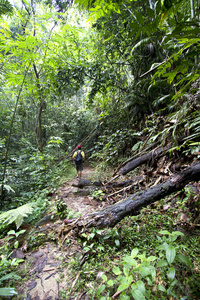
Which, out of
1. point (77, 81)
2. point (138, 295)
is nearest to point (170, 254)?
point (138, 295)

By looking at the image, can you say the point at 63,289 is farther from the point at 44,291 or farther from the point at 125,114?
the point at 125,114

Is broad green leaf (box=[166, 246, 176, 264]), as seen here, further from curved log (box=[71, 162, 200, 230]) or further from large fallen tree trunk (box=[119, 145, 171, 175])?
large fallen tree trunk (box=[119, 145, 171, 175])

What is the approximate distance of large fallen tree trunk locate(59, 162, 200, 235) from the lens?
2477 mm

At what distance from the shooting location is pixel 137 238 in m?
2.44

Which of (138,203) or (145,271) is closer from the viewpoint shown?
(145,271)

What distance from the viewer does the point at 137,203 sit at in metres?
2.63

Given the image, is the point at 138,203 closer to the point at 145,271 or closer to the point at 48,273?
the point at 145,271

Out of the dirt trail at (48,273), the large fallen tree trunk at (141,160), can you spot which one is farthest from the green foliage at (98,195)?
the dirt trail at (48,273)

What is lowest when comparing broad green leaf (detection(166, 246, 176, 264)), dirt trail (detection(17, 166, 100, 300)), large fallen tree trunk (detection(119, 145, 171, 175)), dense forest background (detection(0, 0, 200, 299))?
dirt trail (detection(17, 166, 100, 300))

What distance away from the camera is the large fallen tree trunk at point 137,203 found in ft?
8.13

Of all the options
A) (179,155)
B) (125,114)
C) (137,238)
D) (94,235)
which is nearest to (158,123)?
(179,155)

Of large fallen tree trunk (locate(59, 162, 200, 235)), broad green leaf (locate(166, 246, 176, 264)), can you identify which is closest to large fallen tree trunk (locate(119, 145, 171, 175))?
large fallen tree trunk (locate(59, 162, 200, 235))

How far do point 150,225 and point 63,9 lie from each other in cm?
1005

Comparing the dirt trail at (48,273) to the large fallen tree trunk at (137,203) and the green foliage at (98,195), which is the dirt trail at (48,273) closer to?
the large fallen tree trunk at (137,203)
